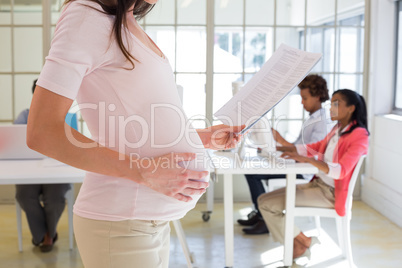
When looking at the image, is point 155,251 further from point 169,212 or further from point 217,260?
point 217,260

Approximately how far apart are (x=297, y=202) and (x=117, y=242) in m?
2.67

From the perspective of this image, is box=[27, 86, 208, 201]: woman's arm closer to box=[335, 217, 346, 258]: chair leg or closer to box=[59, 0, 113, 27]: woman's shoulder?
box=[59, 0, 113, 27]: woman's shoulder

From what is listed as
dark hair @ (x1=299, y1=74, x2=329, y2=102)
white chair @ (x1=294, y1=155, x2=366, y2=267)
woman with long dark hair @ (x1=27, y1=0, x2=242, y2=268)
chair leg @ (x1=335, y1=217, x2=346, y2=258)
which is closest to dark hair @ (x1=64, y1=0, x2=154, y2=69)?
woman with long dark hair @ (x1=27, y1=0, x2=242, y2=268)

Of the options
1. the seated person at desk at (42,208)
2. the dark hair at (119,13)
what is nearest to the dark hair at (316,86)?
the seated person at desk at (42,208)

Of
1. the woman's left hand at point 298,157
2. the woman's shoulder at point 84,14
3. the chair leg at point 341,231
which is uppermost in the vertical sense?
the woman's shoulder at point 84,14

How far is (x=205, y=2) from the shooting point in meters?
5.29

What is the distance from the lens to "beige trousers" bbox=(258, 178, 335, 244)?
3602 mm

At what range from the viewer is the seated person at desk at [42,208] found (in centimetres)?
392

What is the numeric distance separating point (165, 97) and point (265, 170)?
7.46 ft

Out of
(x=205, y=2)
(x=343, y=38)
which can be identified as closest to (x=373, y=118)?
(x=343, y=38)

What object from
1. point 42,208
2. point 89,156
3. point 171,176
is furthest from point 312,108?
point 89,156

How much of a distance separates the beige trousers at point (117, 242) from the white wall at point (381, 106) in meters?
4.12

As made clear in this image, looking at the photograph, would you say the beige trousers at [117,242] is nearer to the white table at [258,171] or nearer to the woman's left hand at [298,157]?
the white table at [258,171]

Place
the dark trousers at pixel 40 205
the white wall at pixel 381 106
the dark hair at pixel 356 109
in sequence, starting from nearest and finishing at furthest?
the dark hair at pixel 356 109, the dark trousers at pixel 40 205, the white wall at pixel 381 106
